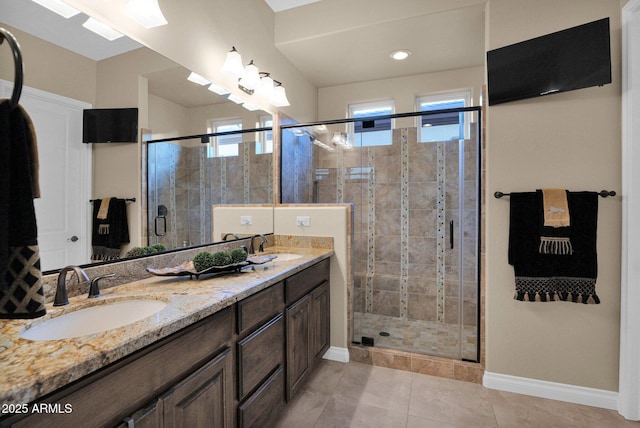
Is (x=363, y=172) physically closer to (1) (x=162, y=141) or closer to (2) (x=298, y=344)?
(2) (x=298, y=344)

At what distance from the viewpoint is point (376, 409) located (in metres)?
1.93

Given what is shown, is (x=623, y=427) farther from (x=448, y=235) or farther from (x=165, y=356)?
(x=165, y=356)

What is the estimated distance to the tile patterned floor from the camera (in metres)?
1.81

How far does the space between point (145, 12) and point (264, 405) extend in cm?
208

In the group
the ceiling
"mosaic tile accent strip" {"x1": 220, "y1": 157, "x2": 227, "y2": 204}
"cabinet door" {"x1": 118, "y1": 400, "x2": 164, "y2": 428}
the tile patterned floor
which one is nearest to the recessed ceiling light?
the ceiling

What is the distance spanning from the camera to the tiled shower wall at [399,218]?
117 inches

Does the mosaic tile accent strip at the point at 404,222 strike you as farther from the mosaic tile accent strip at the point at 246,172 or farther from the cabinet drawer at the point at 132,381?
the cabinet drawer at the point at 132,381

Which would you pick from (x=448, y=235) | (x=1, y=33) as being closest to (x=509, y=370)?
(x=448, y=235)

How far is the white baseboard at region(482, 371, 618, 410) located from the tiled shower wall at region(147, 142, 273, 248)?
88.5 inches

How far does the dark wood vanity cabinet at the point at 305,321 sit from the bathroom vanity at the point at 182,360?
0.01 m

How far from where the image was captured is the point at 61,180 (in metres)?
1.22

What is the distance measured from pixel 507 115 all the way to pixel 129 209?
2447 millimetres

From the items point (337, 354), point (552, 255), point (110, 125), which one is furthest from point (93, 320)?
point (552, 255)

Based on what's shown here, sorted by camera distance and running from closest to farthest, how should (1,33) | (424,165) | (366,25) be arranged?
(1,33) < (366,25) < (424,165)
